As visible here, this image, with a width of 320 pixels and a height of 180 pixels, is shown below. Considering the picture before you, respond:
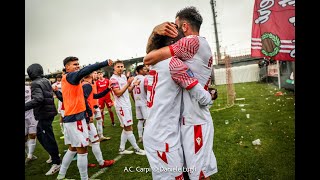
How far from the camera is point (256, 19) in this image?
3.37m

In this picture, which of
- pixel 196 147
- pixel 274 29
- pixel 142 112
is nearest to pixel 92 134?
pixel 142 112

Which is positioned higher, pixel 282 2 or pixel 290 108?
pixel 282 2

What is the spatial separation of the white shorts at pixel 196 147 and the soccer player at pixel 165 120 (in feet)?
0.19

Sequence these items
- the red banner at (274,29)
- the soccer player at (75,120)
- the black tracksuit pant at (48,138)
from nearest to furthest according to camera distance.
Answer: the red banner at (274,29) < the soccer player at (75,120) < the black tracksuit pant at (48,138)

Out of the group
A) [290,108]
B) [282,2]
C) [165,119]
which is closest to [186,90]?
[165,119]

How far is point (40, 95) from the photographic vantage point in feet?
13.5

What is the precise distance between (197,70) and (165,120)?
19.0 inches

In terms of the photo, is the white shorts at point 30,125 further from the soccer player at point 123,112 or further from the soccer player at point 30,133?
the soccer player at point 123,112

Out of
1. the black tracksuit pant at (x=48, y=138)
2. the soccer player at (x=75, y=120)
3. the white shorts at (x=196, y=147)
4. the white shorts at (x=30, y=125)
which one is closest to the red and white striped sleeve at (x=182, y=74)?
the white shorts at (x=196, y=147)

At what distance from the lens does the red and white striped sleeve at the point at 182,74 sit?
178 cm
